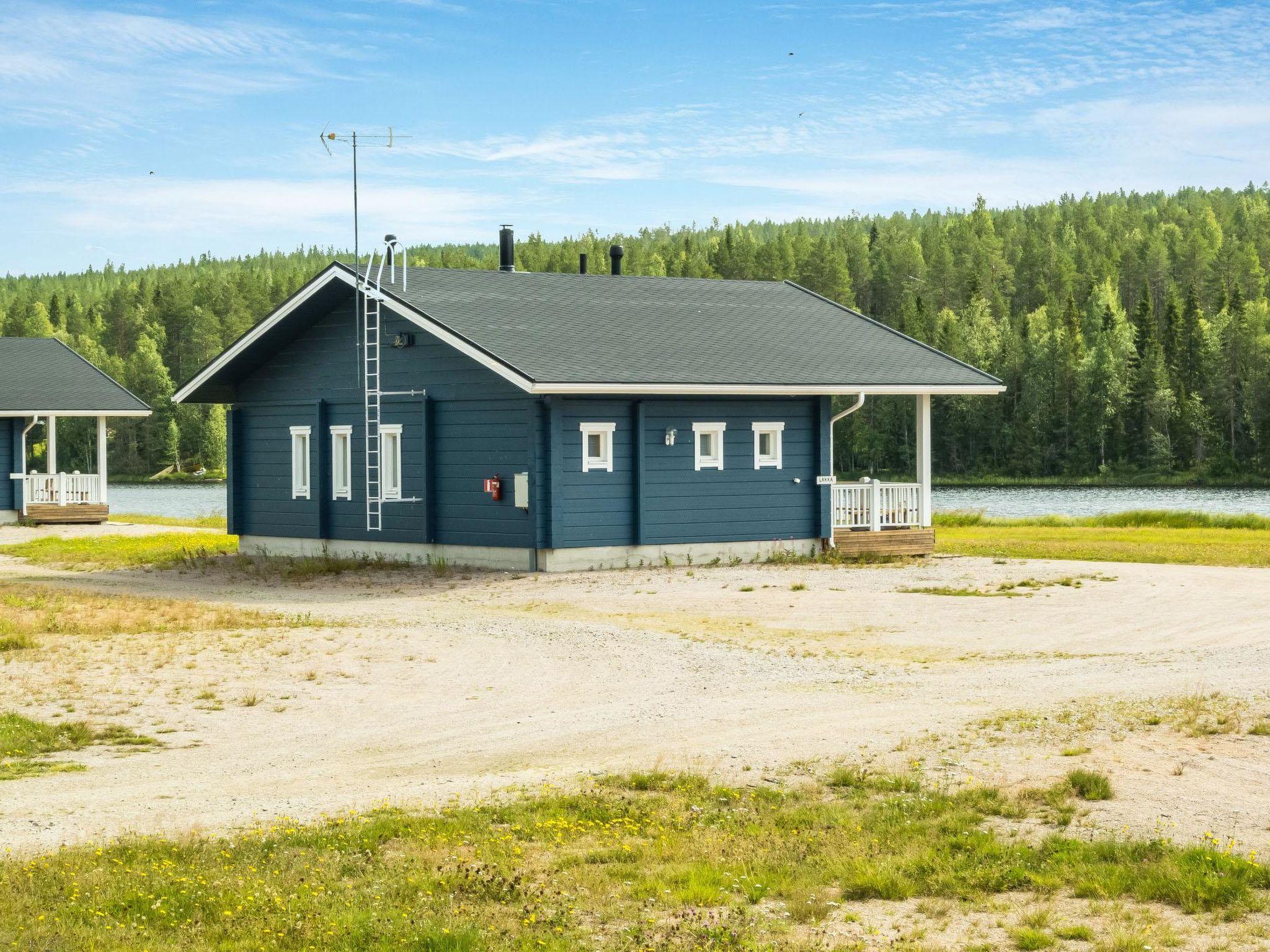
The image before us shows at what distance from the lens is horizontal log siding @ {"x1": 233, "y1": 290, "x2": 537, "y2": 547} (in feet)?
83.7

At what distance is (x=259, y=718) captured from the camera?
12.6 metres

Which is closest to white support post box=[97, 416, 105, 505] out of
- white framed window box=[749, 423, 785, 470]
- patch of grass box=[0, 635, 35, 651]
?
white framed window box=[749, 423, 785, 470]

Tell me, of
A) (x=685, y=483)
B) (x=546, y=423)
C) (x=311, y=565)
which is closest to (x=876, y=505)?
(x=685, y=483)

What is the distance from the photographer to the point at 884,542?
2814 centimetres

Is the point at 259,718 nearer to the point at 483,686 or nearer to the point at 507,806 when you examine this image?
the point at 483,686

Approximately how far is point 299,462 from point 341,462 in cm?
145

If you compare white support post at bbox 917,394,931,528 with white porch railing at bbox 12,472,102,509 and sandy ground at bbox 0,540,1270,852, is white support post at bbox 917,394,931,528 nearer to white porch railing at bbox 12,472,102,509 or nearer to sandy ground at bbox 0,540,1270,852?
sandy ground at bbox 0,540,1270,852

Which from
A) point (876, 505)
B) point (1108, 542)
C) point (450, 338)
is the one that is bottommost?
point (1108, 542)

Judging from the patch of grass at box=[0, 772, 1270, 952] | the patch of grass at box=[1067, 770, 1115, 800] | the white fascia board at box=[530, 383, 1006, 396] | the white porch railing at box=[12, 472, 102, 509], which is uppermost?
the white fascia board at box=[530, 383, 1006, 396]

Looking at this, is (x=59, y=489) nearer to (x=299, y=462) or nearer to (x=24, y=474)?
(x=24, y=474)

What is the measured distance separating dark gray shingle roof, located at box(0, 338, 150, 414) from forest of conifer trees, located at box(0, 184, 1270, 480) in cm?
5895

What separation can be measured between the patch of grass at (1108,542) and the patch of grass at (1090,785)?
19.2 meters

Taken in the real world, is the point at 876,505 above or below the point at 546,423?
below

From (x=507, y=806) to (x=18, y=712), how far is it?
544 cm
